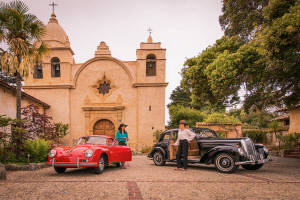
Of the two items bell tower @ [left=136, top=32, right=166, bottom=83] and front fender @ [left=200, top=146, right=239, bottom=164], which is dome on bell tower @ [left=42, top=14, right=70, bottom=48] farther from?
front fender @ [left=200, top=146, right=239, bottom=164]

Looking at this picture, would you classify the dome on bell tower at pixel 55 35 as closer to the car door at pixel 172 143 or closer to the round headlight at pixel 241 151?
the car door at pixel 172 143

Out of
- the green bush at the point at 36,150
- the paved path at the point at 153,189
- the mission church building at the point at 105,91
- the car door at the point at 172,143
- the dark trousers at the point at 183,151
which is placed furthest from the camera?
the mission church building at the point at 105,91

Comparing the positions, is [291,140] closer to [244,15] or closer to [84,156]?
[244,15]

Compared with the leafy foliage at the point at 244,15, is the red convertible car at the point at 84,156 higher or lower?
lower

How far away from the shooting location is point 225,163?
790cm

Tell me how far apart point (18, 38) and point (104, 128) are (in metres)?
11.9

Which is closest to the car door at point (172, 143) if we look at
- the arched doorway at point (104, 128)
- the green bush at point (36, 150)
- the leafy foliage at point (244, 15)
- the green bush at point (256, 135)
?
the green bush at point (36, 150)

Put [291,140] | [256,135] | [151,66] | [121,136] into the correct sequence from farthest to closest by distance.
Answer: [256,135] → [151,66] → [291,140] → [121,136]

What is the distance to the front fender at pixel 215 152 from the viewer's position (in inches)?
304

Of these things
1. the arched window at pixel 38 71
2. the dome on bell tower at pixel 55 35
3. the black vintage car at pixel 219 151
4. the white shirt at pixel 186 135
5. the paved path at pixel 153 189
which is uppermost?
the dome on bell tower at pixel 55 35

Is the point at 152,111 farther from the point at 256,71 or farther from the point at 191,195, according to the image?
the point at 191,195

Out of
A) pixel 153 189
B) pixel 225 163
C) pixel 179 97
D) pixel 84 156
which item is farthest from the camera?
pixel 179 97

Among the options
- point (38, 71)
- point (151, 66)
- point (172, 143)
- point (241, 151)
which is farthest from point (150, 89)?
point (241, 151)

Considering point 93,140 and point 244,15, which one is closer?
point 93,140
